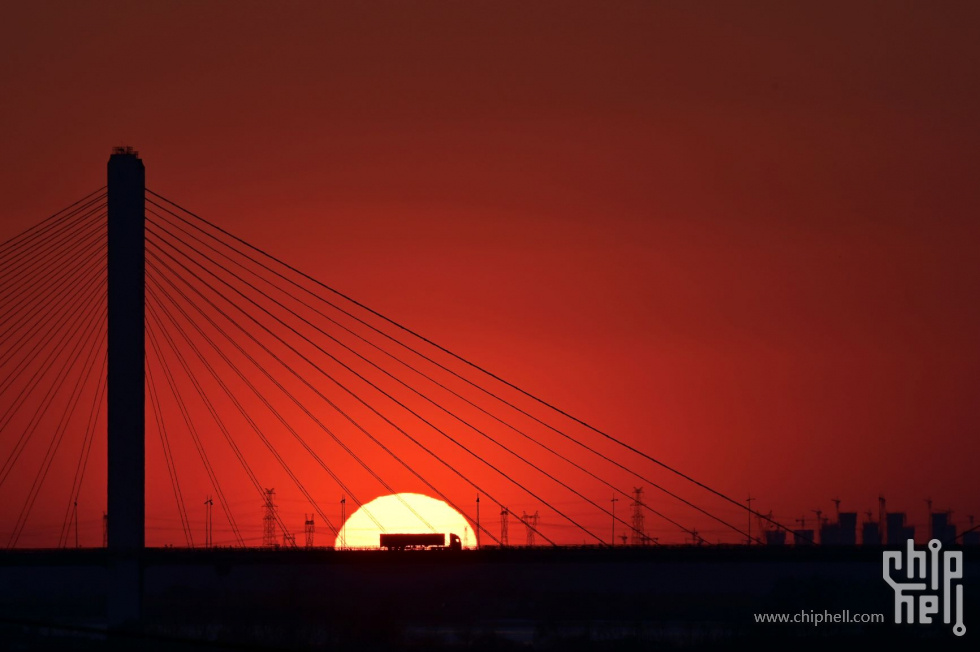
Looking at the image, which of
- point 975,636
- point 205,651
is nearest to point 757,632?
point 975,636

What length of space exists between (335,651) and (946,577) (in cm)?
3498

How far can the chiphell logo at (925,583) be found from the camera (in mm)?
78762

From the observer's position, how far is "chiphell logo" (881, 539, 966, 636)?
7876 cm

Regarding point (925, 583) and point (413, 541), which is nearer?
point (925, 583)

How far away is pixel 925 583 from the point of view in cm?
9431

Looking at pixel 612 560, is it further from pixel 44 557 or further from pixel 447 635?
pixel 44 557

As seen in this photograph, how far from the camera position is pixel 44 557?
73.3 meters

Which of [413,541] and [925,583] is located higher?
[413,541]

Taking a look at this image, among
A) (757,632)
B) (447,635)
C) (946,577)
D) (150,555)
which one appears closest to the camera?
(150,555)

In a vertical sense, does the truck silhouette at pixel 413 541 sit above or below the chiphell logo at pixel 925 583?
above

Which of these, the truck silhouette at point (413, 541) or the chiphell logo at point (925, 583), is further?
the truck silhouette at point (413, 541)

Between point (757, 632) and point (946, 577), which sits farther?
point (946, 577)

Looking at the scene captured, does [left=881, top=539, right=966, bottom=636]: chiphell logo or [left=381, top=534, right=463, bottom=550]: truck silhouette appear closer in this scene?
[left=881, top=539, right=966, bottom=636]: chiphell logo

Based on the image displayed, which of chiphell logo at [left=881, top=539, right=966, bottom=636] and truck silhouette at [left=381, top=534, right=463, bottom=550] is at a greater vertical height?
truck silhouette at [left=381, top=534, right=463, bottom=550]
